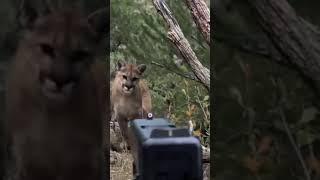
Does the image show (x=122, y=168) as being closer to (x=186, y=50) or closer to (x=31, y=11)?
(x=31, y=11)

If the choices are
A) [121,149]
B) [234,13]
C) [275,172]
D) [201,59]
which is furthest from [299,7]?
[201,59]

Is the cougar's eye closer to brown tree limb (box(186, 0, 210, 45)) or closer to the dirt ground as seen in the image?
the dirt ground

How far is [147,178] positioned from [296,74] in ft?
1.19

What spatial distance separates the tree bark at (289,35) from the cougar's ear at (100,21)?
28cm

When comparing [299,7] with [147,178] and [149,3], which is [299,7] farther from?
[149,3]

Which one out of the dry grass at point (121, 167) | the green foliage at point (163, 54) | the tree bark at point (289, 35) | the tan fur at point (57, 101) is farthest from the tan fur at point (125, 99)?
the tree bark at point (289, 35)

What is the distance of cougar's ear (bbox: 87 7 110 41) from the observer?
1.08 m

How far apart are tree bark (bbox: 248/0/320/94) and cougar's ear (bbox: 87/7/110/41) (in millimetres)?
275

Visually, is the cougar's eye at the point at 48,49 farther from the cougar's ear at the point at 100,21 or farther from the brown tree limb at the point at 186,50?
the brown tree limb at the point at 186,50

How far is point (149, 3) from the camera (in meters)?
1.98

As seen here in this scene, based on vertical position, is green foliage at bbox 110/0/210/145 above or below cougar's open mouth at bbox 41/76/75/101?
above

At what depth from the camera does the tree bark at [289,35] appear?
3.34ft

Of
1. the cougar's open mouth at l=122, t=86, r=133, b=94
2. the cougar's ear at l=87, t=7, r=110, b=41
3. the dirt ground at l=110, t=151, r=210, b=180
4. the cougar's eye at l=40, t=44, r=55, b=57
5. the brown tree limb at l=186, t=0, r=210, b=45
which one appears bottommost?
the dirt ground at l=110, t=151, r=210, b=180

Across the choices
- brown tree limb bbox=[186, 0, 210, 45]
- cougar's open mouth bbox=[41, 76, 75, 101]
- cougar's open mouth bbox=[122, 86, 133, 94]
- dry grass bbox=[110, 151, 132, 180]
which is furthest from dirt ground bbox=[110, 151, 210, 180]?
cougar's open mouth bbox=[122, 86, 133, 94]
